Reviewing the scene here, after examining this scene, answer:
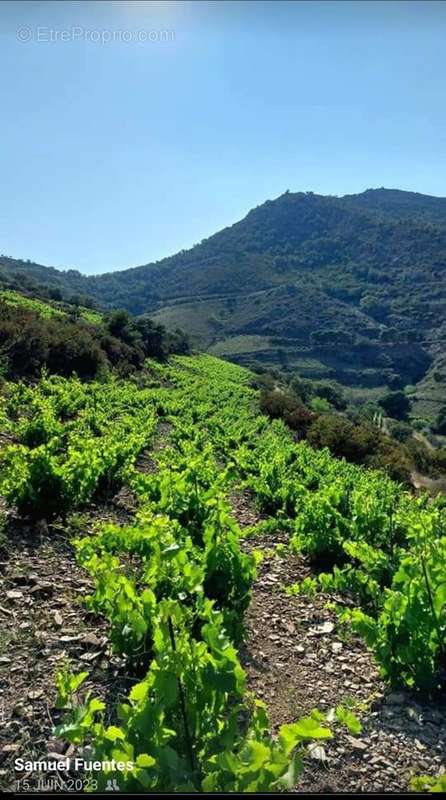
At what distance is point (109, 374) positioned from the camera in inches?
1117

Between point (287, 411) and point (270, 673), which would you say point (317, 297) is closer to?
point (287, 411)

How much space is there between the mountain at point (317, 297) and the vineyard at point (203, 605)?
77213mm

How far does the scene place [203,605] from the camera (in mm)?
3377

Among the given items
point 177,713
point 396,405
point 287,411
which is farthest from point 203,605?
point 396,405

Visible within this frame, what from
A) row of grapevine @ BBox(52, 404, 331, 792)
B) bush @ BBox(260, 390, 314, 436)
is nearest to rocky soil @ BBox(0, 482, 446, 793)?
row of grapevine @ BBox(52, 404, 331, 792)

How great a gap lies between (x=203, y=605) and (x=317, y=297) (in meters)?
137

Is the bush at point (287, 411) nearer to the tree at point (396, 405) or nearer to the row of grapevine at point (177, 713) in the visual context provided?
the row of grapevine at point (177, 713)

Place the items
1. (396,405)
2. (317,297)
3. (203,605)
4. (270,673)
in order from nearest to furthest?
(203,605), (270,673), (396,405), (317,297)

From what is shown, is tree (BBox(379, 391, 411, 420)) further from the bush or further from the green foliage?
the green foliage

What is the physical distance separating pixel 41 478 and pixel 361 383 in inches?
3669

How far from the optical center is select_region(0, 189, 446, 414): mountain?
104 m

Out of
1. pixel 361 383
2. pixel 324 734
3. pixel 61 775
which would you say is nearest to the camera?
pixel 324 734

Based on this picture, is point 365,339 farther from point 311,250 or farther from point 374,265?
point 311,250

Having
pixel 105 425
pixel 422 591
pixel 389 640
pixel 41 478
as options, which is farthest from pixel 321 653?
pixel 105 425
